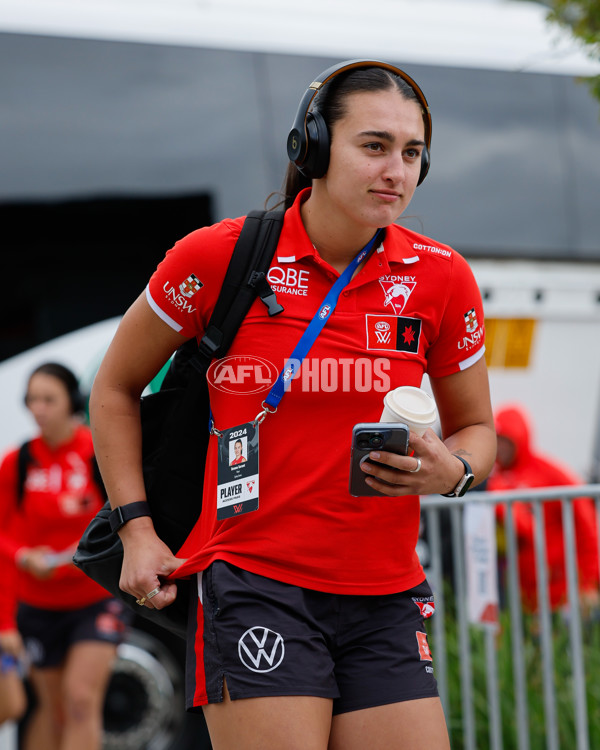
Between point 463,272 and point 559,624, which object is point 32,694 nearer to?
point 559,624

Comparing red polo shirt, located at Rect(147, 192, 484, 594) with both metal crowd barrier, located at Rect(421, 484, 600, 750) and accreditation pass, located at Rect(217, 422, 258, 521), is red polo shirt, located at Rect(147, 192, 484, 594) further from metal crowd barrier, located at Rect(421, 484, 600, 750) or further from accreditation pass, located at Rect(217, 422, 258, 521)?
metal crowd barrier, located at Rect(421, 484, 600, 750)

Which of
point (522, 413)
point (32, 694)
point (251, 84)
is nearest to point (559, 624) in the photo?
point (522, 413)

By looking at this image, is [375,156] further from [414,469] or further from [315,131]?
[414,469]

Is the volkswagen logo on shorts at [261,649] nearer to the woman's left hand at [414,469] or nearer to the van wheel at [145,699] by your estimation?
the woman's left hand at [414,469]

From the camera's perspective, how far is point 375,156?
228cm

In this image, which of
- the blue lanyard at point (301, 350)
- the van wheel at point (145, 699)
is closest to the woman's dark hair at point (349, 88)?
the blue lanyard at point (301, 350)

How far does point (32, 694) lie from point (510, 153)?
4.68 m

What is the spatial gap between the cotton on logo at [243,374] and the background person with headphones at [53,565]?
3008 millimetres

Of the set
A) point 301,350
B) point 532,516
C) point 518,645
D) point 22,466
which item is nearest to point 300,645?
point 301,350

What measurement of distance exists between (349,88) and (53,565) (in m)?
3.48

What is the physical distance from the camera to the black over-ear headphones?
233 centimetres

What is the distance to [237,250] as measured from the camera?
2.28 metres

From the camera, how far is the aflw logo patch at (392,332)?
2.26 m

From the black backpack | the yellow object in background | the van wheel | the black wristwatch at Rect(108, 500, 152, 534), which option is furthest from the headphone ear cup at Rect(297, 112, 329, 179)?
the yellow object in background
